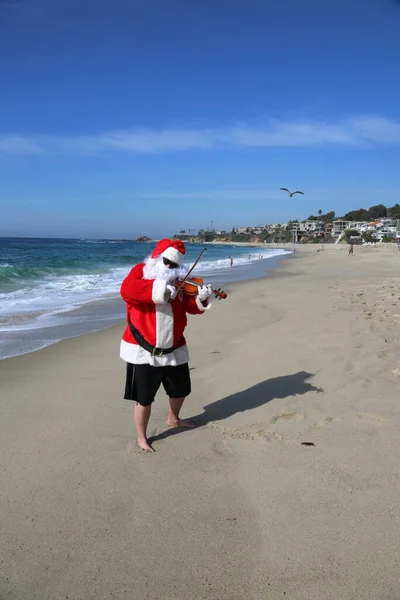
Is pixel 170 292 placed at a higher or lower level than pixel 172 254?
lower

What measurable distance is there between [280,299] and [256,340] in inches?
186

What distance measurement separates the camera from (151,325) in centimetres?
308

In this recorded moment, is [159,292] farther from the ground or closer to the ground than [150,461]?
farther from the ground

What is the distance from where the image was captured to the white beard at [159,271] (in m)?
3.04

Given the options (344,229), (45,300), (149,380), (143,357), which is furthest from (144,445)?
(344,229)

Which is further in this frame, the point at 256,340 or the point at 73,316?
the point at 73,316

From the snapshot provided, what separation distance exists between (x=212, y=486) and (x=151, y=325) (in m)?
1.16

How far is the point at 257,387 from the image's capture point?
4.36 m

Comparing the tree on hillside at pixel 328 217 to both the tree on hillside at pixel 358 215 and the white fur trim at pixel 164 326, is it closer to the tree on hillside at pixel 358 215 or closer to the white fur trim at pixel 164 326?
the tree on hillside at pixel 358 215

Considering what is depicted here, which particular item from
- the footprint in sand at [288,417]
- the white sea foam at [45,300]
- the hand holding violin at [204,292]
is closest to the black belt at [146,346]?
the hand holding violin at [204,292]

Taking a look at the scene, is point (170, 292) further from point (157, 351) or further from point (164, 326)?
point (157, 351)

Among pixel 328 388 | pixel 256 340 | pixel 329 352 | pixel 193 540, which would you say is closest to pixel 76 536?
pixel 193 540

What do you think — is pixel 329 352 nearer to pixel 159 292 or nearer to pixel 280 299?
pixel 159 292

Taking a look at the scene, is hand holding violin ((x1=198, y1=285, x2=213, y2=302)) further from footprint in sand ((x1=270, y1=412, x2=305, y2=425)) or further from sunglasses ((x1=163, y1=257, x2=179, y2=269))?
footprint in sand ((x1=270, y1=412, x2=305, y2=425))
